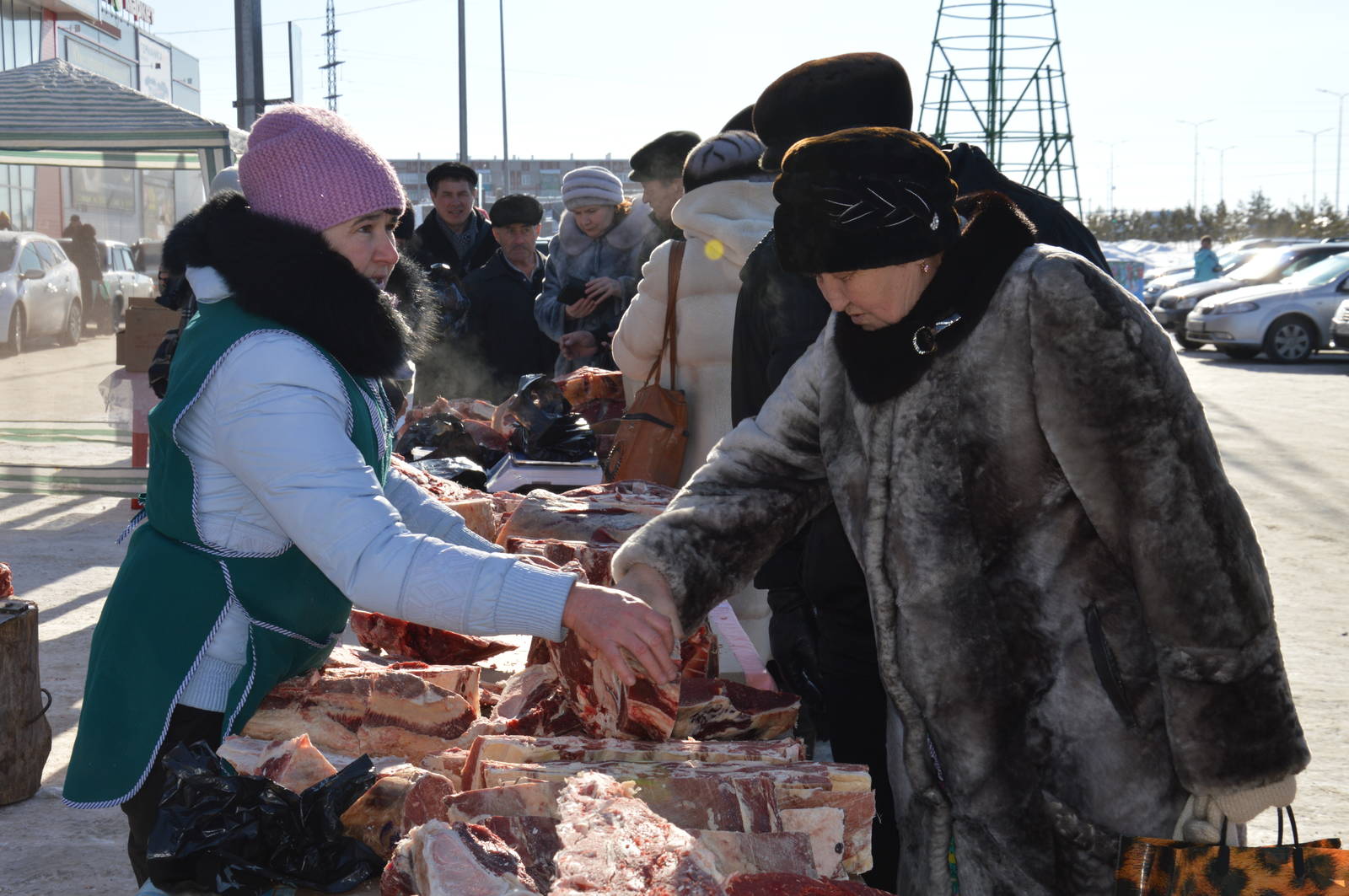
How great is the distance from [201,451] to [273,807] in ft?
2.11

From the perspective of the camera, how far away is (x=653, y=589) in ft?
7.98

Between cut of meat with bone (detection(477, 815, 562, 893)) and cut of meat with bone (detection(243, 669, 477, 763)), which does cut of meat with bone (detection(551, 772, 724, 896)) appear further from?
cut of meat with bone (detection(243, 669, 477, 763))

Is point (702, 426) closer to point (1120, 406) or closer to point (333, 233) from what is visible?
point (333, 233)

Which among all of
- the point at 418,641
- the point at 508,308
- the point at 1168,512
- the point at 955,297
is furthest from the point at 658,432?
the point at 508,308

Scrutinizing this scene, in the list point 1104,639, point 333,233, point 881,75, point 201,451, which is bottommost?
point 1104,639

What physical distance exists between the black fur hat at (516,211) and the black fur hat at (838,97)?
5.03 meters

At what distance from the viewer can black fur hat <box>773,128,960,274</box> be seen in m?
2.12

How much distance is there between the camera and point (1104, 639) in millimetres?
2076

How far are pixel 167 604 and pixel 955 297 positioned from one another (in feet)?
4.87

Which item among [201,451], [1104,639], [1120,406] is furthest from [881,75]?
[201,451]

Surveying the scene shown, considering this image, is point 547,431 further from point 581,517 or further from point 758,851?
point 758,851

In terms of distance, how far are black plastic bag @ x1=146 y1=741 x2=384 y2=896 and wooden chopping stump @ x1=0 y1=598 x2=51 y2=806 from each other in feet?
7.90

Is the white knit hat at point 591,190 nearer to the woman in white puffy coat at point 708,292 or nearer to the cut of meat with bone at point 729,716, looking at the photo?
the woman in white puffy coat at point 708,292

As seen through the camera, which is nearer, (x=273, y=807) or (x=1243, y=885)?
(x=1243, y=885)
